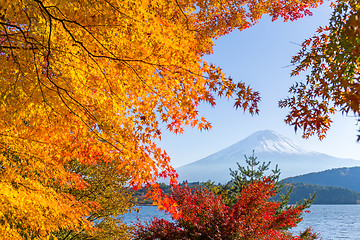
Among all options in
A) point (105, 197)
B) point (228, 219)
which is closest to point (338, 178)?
point (105, 197)

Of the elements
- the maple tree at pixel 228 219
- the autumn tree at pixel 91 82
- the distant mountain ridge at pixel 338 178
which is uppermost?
the autumn tree at pixel 91 82

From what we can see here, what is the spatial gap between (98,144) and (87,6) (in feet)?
7.26

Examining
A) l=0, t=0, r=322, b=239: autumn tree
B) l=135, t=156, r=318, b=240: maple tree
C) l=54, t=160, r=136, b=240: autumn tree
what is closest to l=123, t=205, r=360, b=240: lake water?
l=135, t=156, r=318, b=240: maple tree

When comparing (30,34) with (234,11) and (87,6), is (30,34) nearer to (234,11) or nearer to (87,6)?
(87,6)

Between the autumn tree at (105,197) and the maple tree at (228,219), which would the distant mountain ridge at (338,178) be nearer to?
the autumn tree at (105,197)

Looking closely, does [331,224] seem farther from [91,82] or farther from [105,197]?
[91,82]

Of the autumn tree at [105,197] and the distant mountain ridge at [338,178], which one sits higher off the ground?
the autumn tree at [105,197]

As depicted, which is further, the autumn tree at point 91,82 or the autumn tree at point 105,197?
the autumn tree at point 105,197

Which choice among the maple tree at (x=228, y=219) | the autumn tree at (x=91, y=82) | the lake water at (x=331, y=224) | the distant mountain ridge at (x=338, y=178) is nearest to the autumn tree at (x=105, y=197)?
the lake water at (x=331, y=224)

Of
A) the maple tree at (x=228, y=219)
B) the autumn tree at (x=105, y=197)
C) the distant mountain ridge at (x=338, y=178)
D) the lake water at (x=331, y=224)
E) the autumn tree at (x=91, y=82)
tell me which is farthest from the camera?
the distant mountain ridge at (x=338, y=178)

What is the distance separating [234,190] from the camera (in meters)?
12.8

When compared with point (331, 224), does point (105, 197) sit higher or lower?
higher

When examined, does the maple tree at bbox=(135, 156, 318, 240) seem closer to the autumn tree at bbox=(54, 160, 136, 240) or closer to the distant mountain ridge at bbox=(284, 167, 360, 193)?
the autumn tree at bbox=(54, 160, 136, 240)

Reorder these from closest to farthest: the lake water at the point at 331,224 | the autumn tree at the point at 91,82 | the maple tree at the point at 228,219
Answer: the autumn tree at the point at 91,82
the maple tree at the point at 228,219
the lake water at the point at 331,224
